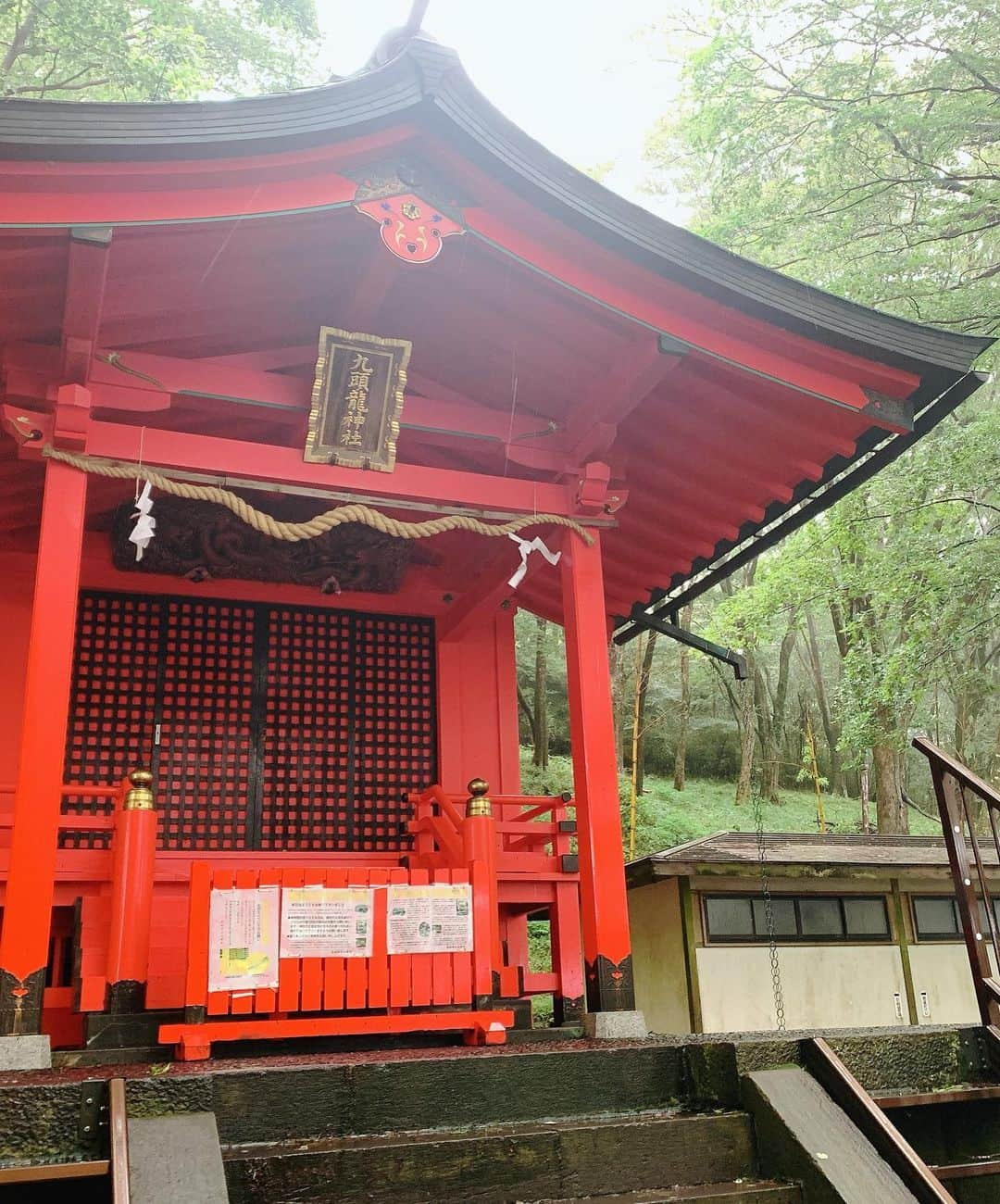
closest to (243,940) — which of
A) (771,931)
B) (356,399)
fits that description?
(356,399)

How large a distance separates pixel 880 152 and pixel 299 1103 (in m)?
11.8

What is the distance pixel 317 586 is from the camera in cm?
802

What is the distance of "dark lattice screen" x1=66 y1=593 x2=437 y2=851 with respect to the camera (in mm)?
7289

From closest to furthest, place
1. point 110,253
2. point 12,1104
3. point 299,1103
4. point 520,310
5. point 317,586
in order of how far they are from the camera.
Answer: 1. point 12,1104
2. point 299,1103
3. point 110,253
4. point 520,310
5. point 317,586

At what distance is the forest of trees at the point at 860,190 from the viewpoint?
34.5 feet

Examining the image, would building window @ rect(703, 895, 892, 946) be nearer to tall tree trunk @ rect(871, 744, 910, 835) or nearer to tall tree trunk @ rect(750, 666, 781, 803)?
tall tree trunk @ rect(871, 744, 910, 835)

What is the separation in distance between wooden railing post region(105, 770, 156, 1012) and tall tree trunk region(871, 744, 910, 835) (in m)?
13.7

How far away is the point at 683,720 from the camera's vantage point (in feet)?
80.7

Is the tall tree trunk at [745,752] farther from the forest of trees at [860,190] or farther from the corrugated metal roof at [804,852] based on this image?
the corrugated metal roof at [804,852]

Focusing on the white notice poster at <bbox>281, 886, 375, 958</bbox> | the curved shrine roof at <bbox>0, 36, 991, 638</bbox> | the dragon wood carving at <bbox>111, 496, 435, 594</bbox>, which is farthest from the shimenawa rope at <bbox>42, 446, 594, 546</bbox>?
the white notice poster at <bbox>281, 886, 375, 958</bbox>

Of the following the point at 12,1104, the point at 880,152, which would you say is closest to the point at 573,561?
the point at 12,1104

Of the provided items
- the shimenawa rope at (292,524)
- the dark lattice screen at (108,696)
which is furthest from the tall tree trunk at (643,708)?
the shimenawa rope at (292,524)

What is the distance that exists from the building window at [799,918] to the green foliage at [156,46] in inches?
494

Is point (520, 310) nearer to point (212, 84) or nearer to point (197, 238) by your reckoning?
point (197, 238)
